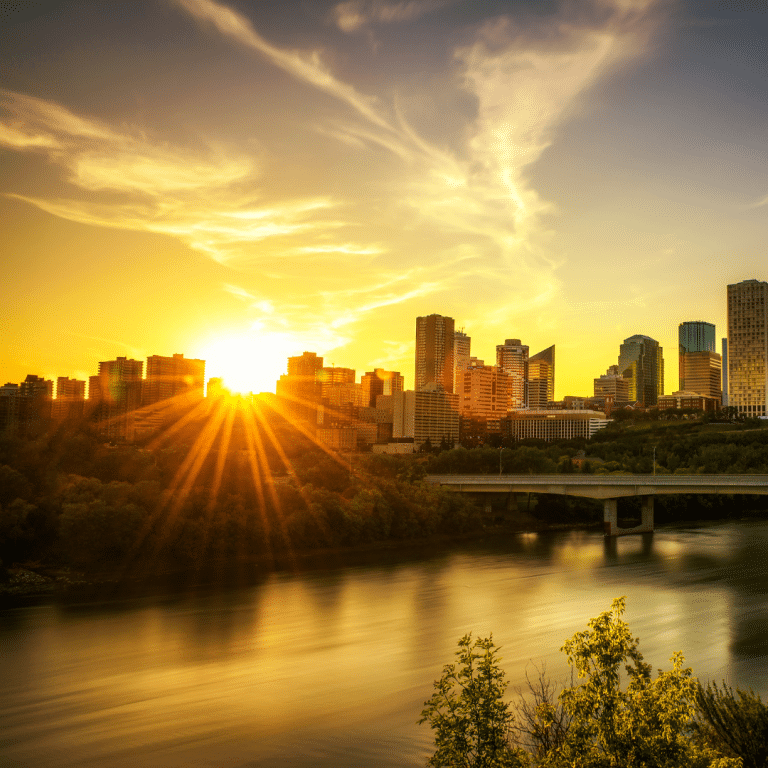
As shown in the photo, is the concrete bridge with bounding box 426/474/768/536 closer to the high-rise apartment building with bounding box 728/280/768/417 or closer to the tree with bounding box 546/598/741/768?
the tree with bounding box 546/598/741/768

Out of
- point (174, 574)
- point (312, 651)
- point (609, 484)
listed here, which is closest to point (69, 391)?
point (174, 574)

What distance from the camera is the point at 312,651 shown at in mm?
21562

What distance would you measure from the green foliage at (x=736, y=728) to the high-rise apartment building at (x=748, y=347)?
15998cm

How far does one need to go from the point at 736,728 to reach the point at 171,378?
83862 mm

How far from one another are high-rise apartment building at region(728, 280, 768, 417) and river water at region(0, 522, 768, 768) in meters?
132

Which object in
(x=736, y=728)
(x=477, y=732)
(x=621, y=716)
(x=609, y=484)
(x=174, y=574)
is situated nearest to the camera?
(x=621, y=716)

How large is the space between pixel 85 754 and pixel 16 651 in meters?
8.01

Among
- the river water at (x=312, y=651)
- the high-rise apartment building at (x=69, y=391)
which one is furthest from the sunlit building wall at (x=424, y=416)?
the river water at (x=312, y=651)

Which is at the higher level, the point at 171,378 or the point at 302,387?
the point at 302,387

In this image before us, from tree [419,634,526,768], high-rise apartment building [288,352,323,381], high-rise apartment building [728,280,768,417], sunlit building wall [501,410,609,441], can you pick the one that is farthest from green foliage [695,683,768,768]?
high-rise apartment building [728,280,768,417]

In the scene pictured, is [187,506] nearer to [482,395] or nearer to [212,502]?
[212,502]

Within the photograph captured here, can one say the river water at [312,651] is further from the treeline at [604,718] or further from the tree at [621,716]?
Result: the tree at [621,716]

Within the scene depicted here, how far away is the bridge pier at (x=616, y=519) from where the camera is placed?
4984 centimetres

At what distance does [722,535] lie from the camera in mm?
48781
